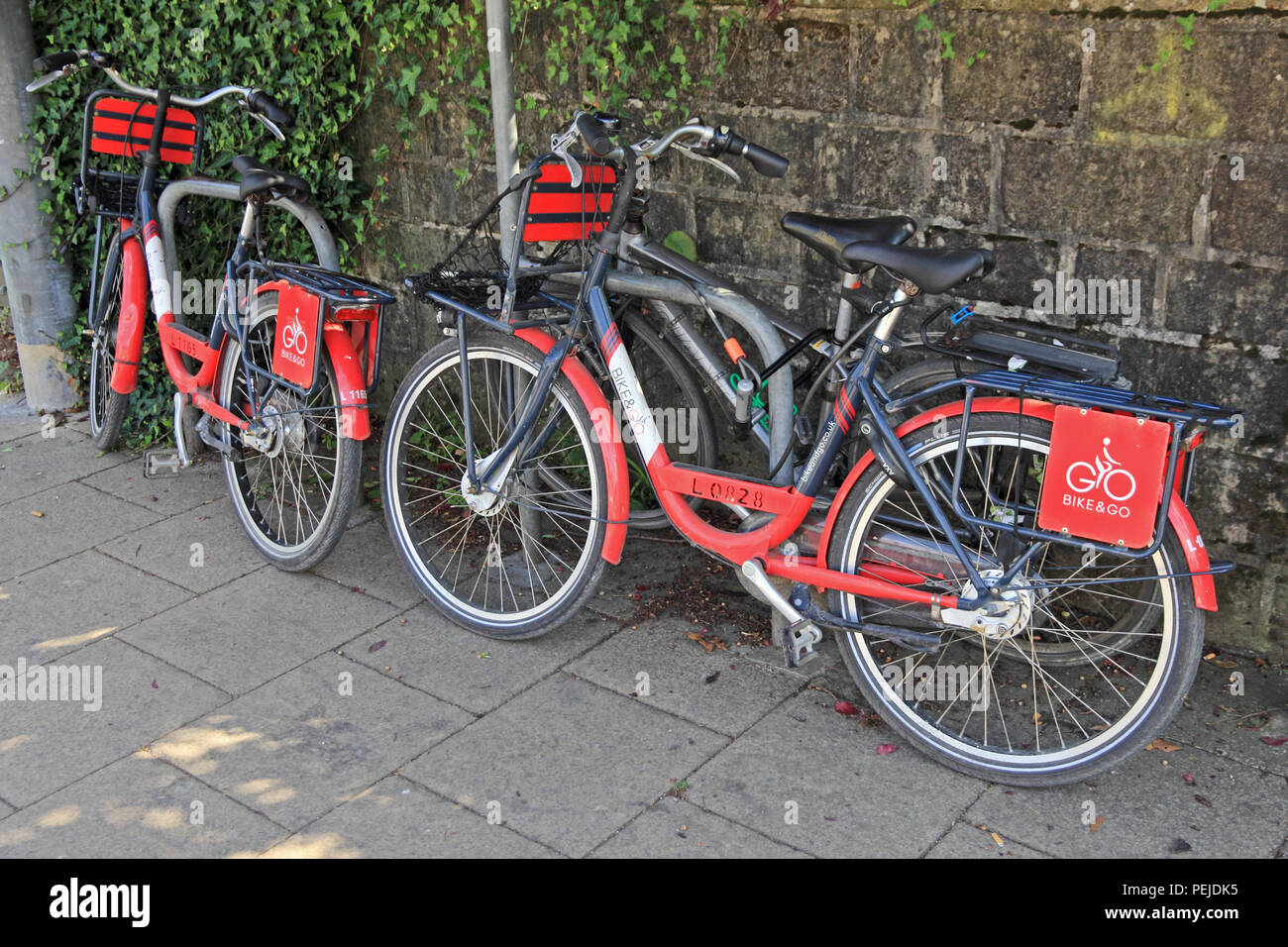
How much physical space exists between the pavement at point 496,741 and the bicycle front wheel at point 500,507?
138mm

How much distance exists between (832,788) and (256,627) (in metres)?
1.95

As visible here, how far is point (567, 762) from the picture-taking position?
338 cm

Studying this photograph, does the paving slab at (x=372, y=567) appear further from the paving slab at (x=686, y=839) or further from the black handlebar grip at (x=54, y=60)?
the black handlebar grip at (x=54, y=60)

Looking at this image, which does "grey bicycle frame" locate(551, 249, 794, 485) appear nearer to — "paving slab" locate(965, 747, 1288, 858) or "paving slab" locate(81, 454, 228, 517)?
"paving slab" locate(965, 747, 1288, 858)

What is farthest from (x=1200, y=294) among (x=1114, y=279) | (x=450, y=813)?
(x=450, y=813)

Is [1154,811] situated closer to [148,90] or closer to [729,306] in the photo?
[729,306]

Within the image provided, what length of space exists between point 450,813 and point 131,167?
3351 millimetres

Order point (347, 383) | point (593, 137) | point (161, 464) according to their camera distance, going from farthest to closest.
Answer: point (161, 464)
point (347, 383)
point (593, 137)

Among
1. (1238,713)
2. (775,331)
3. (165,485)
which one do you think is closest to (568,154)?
(775,331)

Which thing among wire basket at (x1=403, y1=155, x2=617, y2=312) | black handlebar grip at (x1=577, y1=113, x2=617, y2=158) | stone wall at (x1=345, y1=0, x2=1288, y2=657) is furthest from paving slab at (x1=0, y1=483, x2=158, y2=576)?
stone wall at (x1=345, y1=0, x2=1288, y2=657)

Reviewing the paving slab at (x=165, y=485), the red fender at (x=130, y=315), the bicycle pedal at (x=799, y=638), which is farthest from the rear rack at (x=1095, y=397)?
the red fender at (x=130, y=315)

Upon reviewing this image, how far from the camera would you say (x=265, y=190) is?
173 inches

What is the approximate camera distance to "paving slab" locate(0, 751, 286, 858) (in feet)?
10.2
